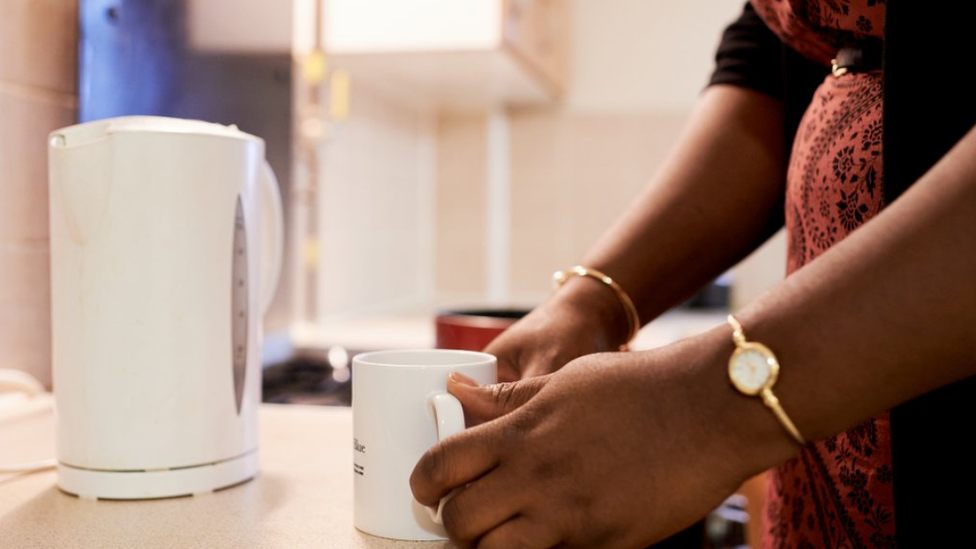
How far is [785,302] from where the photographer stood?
0.45m

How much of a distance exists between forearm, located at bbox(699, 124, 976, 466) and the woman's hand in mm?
10

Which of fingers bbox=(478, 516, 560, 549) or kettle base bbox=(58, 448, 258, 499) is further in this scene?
kettle base bbox=(58, 448, 258, 499)

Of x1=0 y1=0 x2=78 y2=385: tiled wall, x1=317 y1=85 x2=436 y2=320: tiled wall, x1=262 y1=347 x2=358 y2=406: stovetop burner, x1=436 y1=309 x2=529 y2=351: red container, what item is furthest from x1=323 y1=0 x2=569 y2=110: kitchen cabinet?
x1=0 y1=0 x2=78 y2=385: tiled wall

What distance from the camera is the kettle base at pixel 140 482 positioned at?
630mm

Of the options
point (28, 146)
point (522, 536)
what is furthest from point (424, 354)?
point (28, 146)

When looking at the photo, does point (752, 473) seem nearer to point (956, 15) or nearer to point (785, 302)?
point (785, 302)

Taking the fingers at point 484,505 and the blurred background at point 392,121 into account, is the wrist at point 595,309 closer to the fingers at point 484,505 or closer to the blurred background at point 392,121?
the fingers at point 484,505

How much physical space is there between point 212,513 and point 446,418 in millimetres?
198

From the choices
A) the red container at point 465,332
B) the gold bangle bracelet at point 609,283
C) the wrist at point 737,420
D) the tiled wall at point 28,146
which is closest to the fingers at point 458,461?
the wrist at point 737,420

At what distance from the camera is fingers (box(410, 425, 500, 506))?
47 cm

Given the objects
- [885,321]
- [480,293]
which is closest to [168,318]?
[885,321]

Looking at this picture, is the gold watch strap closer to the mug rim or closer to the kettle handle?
Answer: the mug rim

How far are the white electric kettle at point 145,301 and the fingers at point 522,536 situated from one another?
0.87 ft

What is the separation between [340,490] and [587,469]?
0.27m
